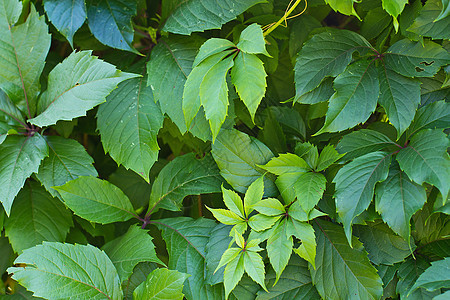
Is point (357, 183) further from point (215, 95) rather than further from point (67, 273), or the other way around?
point (67, 273)

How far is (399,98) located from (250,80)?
34cm

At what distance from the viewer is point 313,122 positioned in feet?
3.58

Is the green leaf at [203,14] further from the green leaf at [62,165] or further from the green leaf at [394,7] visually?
the green leaf at [62,165]

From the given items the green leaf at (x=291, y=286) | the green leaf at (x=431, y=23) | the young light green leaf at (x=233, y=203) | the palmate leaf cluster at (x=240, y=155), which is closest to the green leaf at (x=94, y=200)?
the palmate leaf cluster at (x=240, y=155)

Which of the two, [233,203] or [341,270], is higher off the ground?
[233,203]

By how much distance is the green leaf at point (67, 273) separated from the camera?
0.82 metres

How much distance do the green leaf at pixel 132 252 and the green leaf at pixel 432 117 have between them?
0.69 meters

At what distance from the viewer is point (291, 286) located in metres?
0.88

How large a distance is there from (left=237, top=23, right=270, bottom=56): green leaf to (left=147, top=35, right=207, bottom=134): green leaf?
23cm

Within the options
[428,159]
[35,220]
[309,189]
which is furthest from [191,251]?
[428,159]

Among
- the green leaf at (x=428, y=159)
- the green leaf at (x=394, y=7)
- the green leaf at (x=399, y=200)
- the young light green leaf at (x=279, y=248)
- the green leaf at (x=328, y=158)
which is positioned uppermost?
the green leaf at (x=394, y=7)

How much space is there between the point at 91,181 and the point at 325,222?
0.63m

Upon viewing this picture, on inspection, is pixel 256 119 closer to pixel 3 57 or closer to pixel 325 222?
pixel 325 222

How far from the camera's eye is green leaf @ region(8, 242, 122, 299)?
2.68 feet
